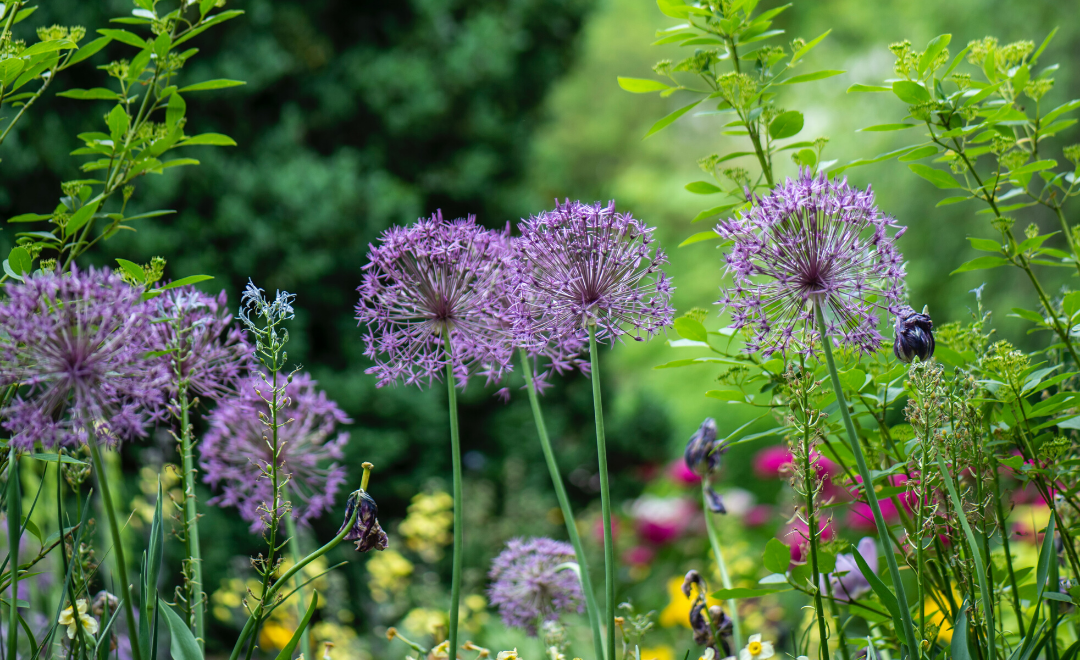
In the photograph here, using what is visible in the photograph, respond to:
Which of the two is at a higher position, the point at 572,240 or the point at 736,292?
the point at 572,240

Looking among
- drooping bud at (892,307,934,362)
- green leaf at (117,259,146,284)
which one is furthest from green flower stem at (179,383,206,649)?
drooping bud at (892,307,934,362)

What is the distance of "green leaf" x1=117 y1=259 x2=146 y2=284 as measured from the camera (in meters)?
1.40

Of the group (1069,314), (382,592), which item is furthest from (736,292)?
(382,592)

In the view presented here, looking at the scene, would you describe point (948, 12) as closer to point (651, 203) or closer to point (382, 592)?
point (651, 203)

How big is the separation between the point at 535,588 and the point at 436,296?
0.98 m

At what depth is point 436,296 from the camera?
1.59m

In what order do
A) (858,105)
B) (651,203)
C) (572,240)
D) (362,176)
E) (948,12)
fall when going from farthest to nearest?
(651,203), (858,105), (948,12), (362,176), (572,240)

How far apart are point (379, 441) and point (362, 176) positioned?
263cm

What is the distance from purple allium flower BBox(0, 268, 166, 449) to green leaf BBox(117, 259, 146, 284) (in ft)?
0.82

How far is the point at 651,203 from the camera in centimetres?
1778

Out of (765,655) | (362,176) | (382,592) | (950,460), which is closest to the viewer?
(950,460)

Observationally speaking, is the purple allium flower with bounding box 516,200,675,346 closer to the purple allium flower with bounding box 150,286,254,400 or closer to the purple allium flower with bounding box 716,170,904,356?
the purple allium flower with bounding box 716,170,904,356

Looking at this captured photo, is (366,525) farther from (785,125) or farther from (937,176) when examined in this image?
(937,176)

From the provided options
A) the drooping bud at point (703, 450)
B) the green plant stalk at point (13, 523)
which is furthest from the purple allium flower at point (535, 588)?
the green plant stalk at point (13, 523)
